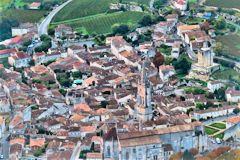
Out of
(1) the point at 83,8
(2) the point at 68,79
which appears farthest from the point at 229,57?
(1) the point at 83,8

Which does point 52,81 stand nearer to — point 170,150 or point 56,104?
point 56,104

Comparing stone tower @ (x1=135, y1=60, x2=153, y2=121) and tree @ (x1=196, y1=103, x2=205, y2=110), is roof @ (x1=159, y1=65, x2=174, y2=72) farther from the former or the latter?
stone tower @ (x1=135, y1=60, x2=153, y2=121)

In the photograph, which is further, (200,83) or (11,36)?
(11,36)

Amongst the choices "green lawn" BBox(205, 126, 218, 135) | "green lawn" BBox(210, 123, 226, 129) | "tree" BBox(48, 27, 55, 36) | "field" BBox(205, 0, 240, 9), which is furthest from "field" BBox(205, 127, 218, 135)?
"field" BBox(205, 0, 240, 9)

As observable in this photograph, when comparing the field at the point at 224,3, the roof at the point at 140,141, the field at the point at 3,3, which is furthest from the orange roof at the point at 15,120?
Result: the field at the point at 224,3

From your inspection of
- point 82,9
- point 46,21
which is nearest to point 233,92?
point 46,21

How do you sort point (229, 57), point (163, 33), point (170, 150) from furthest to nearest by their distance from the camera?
point (163, 33) < point (229, 57) < point (170, 150)

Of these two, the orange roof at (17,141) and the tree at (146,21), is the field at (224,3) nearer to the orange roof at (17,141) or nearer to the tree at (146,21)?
the tree at (146,21)
